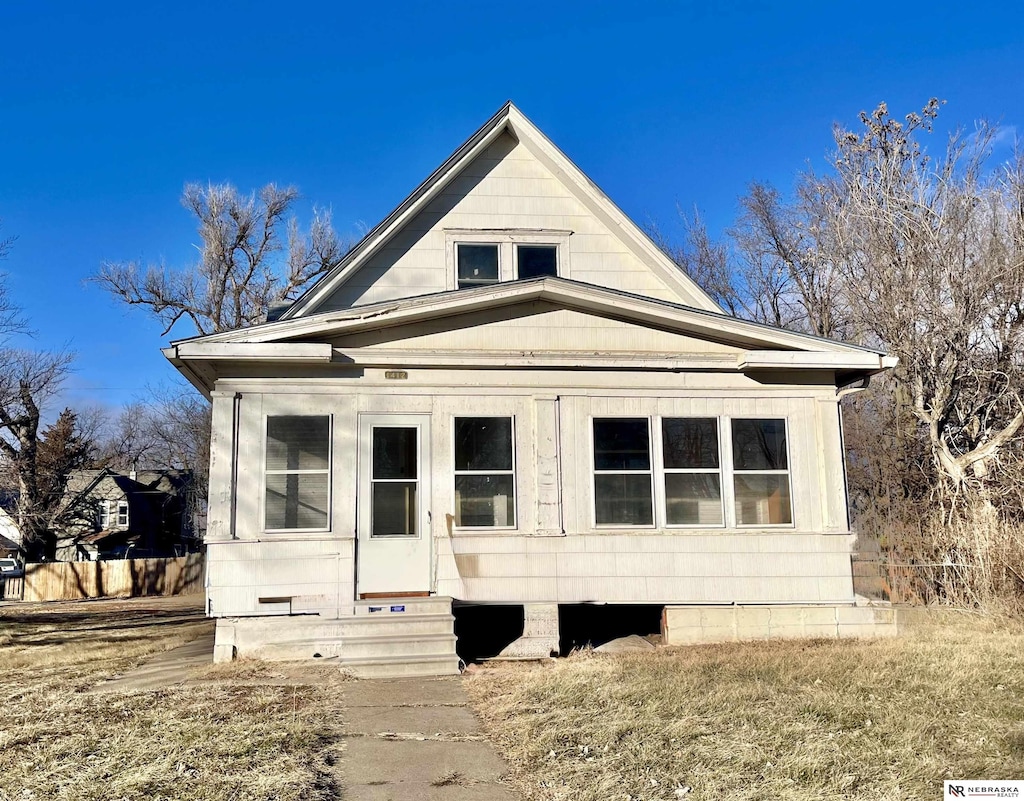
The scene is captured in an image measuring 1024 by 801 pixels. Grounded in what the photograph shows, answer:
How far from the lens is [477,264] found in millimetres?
12555

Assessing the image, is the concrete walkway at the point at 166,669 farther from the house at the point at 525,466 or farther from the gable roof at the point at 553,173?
the gable roof at the point at 553,173

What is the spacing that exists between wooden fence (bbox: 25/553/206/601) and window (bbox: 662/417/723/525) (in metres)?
22.6

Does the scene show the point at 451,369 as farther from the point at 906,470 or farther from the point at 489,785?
the point at 906,470

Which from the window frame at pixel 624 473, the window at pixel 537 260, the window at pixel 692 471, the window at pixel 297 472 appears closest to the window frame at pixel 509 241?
the window at pixel 537 260

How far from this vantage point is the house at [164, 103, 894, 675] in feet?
31.9

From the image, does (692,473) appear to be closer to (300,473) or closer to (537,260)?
(537,260)

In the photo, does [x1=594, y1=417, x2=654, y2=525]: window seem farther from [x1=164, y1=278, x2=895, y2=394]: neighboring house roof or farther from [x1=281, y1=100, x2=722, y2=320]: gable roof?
[x1=281, y1=100, x2=722, y2=320]: gable roof

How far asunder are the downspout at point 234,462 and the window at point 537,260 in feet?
15.8

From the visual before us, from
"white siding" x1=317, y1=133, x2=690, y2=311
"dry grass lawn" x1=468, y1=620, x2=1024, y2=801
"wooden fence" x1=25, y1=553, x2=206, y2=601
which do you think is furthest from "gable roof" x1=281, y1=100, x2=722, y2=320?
"wooden fence" x1=25, y1=553, x2=206, y2=601

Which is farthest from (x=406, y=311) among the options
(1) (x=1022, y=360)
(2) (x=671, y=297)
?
(1) (x=1022, y=360)

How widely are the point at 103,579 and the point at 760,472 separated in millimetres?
24976

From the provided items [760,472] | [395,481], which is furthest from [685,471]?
[395,481]

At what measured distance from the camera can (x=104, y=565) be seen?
2803cm

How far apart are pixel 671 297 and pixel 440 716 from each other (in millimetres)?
7671
